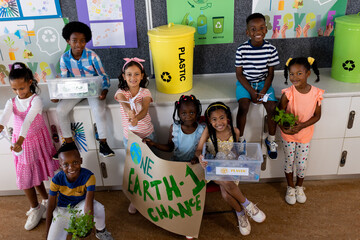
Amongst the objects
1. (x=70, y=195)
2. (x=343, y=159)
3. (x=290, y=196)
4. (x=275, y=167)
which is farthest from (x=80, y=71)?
(x=343, y=159)

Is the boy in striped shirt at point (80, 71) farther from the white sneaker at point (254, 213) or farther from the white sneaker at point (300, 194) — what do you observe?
the white sneaker at point (300, 194)

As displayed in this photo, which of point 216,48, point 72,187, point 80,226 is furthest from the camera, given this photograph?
point 216,48

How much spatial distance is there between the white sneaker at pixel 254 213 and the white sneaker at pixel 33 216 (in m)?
1.17

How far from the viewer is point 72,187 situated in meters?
1.79

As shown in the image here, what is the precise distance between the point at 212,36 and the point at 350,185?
1255mm

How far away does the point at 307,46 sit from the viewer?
226cm

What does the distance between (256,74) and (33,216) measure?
1491 millimetres

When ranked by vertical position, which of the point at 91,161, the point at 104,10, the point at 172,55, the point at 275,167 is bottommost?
the point at 275,167

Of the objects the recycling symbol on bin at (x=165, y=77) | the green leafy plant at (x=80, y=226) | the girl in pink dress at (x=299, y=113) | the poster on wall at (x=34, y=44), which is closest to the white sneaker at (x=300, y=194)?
the girl in pink dress at (x=299, y=113)

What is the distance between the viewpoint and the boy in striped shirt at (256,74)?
193cm

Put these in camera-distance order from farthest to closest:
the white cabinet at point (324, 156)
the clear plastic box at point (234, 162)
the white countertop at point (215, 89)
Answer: the white cabinet at point (324, 156)
the white countertop at point (215, 89)
the clear plastic box at point (234, 162)

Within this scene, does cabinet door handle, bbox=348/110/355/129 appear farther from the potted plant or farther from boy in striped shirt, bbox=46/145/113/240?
boy in striped shirt, bbox=46/145/113/240

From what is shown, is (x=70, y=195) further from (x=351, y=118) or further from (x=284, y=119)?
(x=351, y=118)

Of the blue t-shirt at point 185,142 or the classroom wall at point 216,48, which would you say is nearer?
the blue t-shirt at point 185,142
